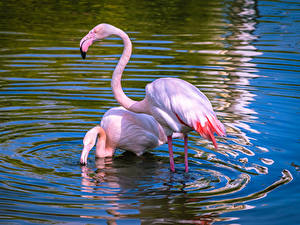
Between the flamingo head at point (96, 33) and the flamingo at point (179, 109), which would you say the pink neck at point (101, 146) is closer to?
the flamingo at point (179, 109)

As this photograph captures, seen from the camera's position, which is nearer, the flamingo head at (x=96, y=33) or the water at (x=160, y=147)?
the water at (x=160, y=147)

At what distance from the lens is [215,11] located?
16984 mm

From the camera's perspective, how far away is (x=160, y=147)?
7.06 m

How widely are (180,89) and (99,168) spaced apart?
118 cm

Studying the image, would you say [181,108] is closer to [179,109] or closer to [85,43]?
[179,109]

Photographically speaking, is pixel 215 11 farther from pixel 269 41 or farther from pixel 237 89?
pixel 237 89

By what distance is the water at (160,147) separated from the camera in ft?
16.2

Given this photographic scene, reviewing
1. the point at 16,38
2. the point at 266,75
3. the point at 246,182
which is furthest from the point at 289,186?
the point at 16,38

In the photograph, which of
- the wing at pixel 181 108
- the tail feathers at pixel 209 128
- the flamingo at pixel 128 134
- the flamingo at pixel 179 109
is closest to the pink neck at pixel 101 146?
the flamingo at pixel 128 134

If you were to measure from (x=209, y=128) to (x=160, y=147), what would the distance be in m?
1.50

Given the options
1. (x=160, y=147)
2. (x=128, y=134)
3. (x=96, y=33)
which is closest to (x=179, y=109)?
(x=128, y=134)

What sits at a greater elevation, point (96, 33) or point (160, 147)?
point (96, 33)

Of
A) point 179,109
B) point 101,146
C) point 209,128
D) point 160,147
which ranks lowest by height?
point 160,147

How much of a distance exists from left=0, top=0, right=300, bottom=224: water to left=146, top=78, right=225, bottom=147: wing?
1.60 ft
